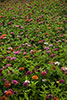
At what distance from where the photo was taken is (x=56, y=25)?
132 inches

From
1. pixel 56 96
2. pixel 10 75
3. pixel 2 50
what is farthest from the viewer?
pixel 2 50

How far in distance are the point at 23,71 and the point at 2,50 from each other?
66 cm

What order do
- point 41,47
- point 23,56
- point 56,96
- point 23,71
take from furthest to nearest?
1. point 41,47
2. point 23,56
3. point 23,71
4. point 56,96

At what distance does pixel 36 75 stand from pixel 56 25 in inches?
77.7

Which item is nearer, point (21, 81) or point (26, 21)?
point (21, 81)

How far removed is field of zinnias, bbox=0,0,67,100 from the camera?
1581 mm

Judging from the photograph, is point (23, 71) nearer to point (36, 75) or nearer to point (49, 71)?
point (36, 75)

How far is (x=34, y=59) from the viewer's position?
2.13 meters

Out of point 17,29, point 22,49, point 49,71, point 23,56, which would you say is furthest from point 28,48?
point 17,29

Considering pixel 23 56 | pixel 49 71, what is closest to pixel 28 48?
pixel 23 56

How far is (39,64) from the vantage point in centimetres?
202

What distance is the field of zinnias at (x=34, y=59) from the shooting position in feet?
5.19

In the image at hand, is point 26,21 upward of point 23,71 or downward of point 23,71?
upward

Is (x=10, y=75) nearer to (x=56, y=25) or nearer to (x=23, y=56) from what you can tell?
(x=23, y=56)
